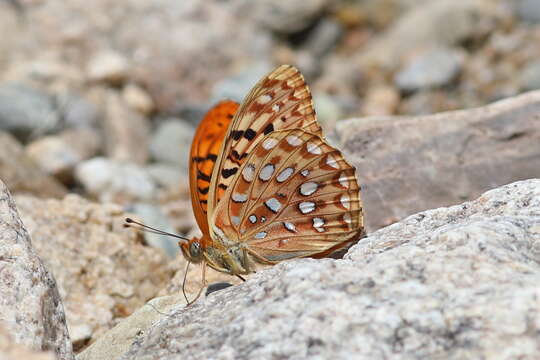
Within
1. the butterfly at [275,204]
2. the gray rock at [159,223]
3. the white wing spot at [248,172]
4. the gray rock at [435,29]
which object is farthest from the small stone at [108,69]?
the white wing spot at [248,172]

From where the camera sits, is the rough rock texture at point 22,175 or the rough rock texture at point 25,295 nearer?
the rough rock texture at point 25,295

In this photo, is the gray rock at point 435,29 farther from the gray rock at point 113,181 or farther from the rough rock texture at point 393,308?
the rough rock texture at point 393,308

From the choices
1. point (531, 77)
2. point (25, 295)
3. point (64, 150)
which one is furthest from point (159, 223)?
point (531, 77)

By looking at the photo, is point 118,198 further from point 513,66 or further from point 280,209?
point 513,66

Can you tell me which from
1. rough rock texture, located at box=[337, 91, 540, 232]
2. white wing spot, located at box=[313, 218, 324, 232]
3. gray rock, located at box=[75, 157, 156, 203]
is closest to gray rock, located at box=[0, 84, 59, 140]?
gray rock, located at box=[75, 157, 156, 203]

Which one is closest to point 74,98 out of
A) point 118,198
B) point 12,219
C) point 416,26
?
point 118,198

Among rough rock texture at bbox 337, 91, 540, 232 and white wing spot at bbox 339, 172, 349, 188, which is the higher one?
rough rock texture at bbox 337, 91, 540, 232

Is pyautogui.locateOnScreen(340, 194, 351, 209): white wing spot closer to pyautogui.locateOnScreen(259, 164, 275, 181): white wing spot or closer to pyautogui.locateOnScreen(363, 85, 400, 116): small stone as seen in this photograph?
pyautogui.locateOnScreen(259, 164, 275, 181): white wing spot

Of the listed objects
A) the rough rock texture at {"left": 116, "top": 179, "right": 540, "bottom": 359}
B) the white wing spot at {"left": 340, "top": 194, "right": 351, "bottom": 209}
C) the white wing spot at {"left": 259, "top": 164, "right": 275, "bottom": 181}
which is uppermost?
the white wing spot at {"left": 259, "top": 164, "right": 275, "bottom": 181}
